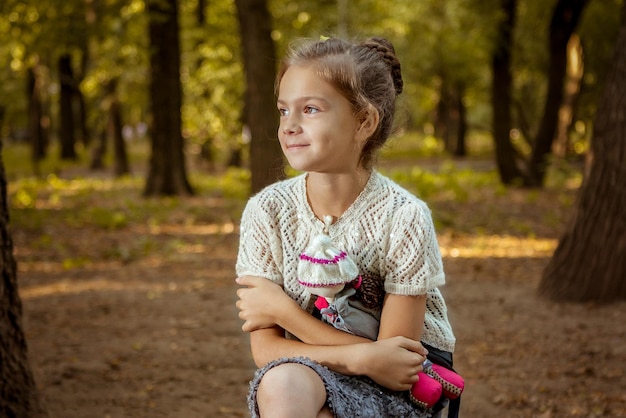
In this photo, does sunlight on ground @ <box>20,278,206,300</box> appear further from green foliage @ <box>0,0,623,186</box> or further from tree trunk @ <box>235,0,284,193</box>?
green foliage @ <box>0,0,623,186</box>

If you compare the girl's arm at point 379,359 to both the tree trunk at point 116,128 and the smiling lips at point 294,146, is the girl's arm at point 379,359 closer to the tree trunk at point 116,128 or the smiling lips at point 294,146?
the smiling lips at point 294,146

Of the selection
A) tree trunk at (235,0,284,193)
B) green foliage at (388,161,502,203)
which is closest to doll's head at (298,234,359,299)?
tree trunk at (235,0,284,193)

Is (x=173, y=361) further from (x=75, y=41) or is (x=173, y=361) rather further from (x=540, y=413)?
(x=75, y=41)

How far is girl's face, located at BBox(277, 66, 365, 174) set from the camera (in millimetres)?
2459

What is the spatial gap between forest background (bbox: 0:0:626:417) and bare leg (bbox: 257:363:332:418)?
96 cm

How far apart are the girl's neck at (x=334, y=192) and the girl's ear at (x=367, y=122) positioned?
127 mm

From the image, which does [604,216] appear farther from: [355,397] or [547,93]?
[547,93]

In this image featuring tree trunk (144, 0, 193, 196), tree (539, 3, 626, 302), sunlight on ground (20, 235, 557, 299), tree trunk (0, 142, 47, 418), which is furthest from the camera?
tree trunk (144, 0, 193, 196)

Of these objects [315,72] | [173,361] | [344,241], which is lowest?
[173,361]

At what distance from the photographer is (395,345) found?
7.72ft

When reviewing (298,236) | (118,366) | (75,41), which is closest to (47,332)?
(118,366)

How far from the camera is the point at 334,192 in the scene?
8.46ft

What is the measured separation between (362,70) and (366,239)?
1.70 ft

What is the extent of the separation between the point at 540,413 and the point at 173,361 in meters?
2.35
